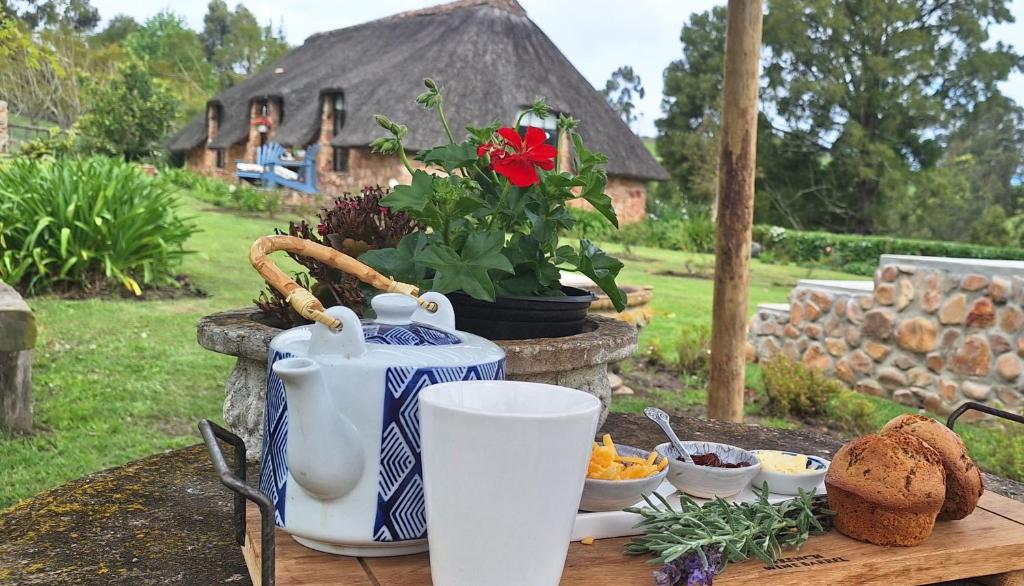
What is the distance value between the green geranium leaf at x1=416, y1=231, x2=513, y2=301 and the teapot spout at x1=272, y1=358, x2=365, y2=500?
0.53 m

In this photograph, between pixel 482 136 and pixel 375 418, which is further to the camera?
pixel 482 136

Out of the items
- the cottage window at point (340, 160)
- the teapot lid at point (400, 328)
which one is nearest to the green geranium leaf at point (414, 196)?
the teapot lid at point (400, 328)

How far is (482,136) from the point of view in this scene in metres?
1.68

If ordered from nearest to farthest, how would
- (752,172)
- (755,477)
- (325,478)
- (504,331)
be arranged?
(325,478) → (755,477) → (504,331) → (752,172)

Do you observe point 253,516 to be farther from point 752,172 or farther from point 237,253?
point 237,253

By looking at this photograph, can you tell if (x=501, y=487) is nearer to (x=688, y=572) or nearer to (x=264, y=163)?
(x=688, y=572)

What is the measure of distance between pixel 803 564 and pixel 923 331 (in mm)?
4610

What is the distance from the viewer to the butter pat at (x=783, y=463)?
1.31 m

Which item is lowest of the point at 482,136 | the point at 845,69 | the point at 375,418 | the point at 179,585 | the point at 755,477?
the point at 179,585

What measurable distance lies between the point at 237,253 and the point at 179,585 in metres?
8.87

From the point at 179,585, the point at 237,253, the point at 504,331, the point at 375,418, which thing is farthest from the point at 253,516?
the point at 237,253

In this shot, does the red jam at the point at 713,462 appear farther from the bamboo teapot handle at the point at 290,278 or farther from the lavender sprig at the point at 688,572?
the bamboo teapot handle at the point at 290,278

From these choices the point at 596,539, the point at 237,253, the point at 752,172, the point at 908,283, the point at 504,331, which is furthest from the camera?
the point at 237,253

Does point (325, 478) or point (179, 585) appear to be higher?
point (325, 478)
